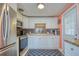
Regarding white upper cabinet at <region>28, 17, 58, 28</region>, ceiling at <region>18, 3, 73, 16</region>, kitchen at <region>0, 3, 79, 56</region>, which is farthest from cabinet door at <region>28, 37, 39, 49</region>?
ceiling at <region>18, 3, 73, 16</region>

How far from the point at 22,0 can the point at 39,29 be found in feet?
7.80

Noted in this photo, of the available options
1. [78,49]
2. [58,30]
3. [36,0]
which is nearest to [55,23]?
[58,30]

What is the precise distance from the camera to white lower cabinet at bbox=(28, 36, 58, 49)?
10.7 feet

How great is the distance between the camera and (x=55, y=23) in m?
3.34

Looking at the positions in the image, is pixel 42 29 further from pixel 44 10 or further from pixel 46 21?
pixel 44 10

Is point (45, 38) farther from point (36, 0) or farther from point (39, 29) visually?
point (36, 0)

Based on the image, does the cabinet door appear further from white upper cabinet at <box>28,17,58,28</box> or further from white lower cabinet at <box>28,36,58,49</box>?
white upper cabinet at <box>28,17,58,28</box>

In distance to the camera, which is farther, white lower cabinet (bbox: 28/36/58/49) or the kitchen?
white lower cabinet (bbox: 28/36/58/49)

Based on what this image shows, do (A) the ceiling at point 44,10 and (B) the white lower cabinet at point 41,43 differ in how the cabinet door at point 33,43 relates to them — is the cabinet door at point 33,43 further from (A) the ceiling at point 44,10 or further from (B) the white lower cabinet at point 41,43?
(A) the ceiling at point 44,10

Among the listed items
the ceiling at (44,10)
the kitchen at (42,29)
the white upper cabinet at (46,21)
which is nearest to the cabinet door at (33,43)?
the kitchen at (42,29)

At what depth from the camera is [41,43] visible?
130 inches

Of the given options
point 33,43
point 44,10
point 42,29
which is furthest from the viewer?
point 42,29

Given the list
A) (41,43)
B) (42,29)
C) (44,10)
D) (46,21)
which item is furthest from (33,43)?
(44,10)

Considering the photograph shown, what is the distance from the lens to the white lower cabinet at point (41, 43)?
326 cm
